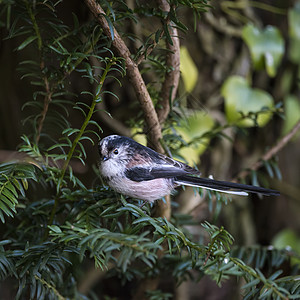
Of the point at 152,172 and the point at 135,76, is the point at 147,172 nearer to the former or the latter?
the point at 152,172

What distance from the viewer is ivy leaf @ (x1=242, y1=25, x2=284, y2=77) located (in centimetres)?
240

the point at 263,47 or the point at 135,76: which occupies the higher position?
the point at 135,76

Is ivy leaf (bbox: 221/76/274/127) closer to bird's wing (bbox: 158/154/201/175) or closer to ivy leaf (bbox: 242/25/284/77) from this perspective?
ivy leaf (bbox: 242/25/284/77)

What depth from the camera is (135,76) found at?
110 centimetres

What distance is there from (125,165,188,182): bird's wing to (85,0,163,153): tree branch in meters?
0.07

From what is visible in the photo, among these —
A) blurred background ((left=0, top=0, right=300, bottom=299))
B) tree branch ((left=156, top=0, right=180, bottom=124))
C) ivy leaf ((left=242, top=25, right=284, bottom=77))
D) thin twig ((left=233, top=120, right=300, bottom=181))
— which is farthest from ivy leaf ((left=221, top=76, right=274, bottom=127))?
tree branch ((left=156, top=0, right=180, bottom=124))

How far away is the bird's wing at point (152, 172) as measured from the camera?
53.4 inches

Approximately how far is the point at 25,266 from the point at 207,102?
1841mm

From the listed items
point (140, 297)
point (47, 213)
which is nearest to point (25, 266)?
point (47, 213)

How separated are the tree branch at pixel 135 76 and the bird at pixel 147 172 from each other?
0.20 ft

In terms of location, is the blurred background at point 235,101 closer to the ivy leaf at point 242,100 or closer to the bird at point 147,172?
the ivy leaf at point 242,100

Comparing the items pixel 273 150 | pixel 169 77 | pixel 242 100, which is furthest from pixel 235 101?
pixel 169 77

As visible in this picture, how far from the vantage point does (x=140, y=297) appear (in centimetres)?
155

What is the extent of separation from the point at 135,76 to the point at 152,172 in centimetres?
41
